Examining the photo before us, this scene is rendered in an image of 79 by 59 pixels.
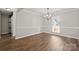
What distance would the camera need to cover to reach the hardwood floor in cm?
284

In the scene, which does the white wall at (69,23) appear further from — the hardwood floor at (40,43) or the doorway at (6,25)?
the doorway at (6,25)

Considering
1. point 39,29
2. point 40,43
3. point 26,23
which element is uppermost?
point 26,23

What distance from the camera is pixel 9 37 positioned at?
2869 millimetres

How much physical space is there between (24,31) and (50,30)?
1.93 ft

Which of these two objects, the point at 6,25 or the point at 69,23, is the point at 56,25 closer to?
the point at 69,23

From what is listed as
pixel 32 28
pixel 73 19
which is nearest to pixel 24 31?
pixel 32 28

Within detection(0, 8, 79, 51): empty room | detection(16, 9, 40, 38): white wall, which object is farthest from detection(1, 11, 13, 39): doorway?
detection(16, 9, 40, 38): white wall

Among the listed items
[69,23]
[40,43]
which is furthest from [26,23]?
[69,23]

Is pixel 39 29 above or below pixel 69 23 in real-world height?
below

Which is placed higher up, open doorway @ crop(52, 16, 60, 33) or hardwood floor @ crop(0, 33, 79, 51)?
open doorway @ crop(52, 16, 60, 33)

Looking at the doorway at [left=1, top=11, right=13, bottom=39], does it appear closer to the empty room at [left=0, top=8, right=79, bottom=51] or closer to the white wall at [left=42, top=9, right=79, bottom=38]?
the empty room at [left=0, top=8, right=79, bottom=51]

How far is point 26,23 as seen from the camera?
2.90 metres

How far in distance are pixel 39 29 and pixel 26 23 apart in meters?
0.33

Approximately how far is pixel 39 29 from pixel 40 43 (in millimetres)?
315
